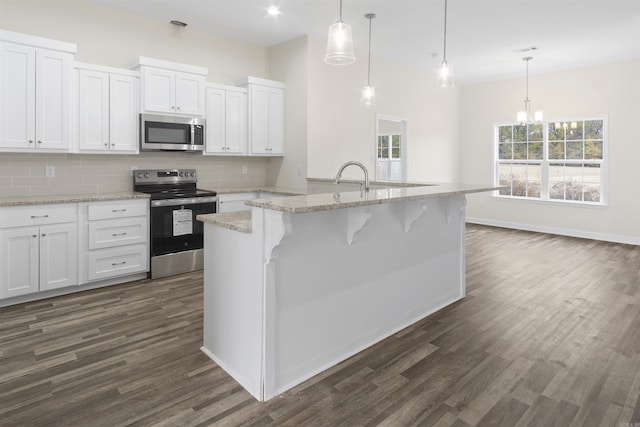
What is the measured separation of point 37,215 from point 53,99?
105cm

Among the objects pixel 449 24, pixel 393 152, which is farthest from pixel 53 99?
pixel 393 152

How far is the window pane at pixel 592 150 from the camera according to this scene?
22.3 feet

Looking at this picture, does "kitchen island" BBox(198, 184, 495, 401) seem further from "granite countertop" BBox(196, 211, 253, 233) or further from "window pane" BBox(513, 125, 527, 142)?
"window pane" BBox(513, 125, 527, 142)

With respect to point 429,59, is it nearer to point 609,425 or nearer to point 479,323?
point 479,323

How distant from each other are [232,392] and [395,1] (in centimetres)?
392

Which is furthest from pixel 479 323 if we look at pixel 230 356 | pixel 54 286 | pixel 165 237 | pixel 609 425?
pixel 54 286

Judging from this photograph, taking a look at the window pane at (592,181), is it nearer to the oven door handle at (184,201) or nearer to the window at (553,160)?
the window at (553,160)

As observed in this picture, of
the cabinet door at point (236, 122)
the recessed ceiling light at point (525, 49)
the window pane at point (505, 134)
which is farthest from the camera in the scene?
the window pane at point (505, 134)

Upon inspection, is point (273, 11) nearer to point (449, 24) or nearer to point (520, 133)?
point (449, 24)

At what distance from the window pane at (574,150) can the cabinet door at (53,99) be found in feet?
24.0

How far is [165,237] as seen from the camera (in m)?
4.35

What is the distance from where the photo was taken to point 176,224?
4.40m

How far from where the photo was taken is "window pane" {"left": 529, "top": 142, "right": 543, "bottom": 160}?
7.51 metres

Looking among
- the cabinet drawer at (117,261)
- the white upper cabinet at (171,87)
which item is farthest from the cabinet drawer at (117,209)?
the white upper cabinet at (171,87)
